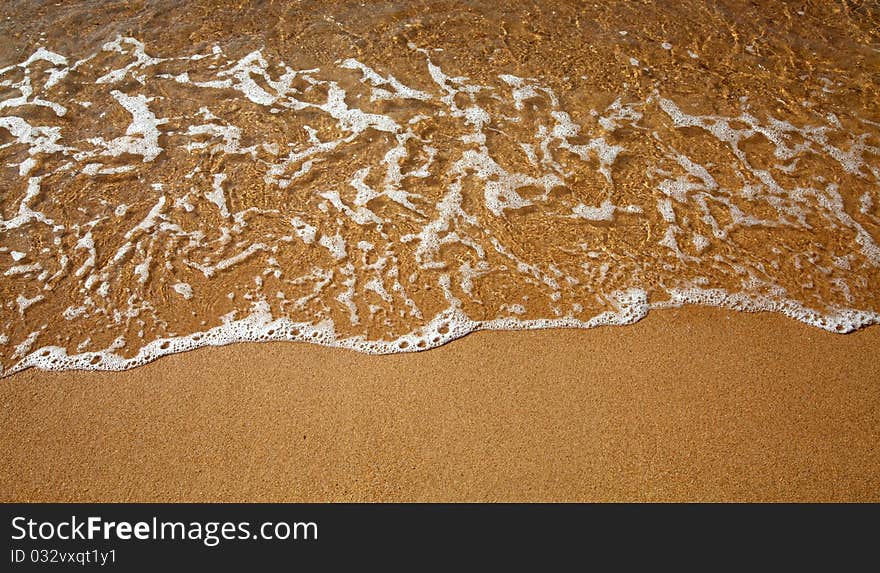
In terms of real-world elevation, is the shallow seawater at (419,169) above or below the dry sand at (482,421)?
above

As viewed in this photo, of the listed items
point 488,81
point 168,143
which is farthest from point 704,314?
point 168,143

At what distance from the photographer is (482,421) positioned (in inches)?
98.7

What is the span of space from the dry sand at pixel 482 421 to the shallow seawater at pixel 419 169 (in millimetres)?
158

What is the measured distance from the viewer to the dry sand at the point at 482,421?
234 centimetres

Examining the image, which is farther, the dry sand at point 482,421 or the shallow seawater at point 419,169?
the shallow seawater at point 419,169

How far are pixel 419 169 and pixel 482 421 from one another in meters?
1.65

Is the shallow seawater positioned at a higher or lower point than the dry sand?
higher

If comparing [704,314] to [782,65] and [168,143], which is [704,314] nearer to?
[782,65]

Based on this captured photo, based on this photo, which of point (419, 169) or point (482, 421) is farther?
point (419, 169)

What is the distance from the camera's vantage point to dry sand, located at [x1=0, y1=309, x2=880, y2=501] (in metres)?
2.34

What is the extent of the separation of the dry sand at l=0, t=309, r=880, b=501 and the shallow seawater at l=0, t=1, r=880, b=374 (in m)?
0.16

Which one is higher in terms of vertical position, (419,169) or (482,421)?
(419,169)

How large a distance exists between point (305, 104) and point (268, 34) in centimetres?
100

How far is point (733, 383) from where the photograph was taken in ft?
8.55
